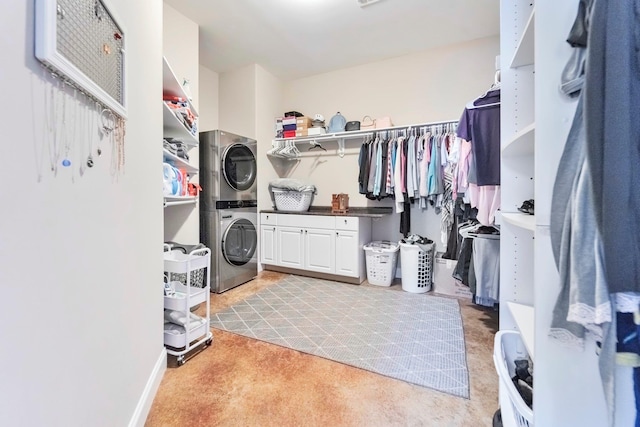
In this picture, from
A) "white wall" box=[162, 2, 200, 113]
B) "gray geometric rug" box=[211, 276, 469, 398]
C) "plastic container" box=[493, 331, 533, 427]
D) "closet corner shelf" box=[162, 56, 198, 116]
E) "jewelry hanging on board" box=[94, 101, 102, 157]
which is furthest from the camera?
"white wall" box=[162, 2, 200, 113]

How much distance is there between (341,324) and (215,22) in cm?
302

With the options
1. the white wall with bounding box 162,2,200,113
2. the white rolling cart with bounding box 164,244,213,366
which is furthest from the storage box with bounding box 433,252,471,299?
the white wall with bounding box 162,2,200,113

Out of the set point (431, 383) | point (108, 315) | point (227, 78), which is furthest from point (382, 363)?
point (227, 78)

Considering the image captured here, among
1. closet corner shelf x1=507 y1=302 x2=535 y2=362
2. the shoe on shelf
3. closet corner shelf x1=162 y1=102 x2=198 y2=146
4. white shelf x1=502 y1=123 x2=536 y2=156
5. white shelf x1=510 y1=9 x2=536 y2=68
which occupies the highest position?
closet corner shelf x1=162 y1=102 x2=198 y2=146

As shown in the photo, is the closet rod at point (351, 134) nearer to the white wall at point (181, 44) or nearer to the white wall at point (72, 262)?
the white wall at point (181, 44)

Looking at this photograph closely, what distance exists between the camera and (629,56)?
1.72ft

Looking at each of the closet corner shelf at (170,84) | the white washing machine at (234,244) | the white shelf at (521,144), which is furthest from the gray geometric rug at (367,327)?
the closet corner shelf at (170,84)

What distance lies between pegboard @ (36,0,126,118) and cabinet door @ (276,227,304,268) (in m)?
2.52

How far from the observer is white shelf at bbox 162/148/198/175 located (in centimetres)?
199

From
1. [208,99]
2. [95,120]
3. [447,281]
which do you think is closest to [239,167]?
[208,99]

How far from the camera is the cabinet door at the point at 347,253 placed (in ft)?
10.4

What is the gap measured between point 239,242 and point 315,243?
887 millimetres

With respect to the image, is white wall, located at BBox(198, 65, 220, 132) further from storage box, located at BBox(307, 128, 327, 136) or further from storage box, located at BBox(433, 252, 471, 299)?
storage box, located at BBox(433, 252, 471, 299)

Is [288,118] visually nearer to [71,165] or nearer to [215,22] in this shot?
[215,22]
